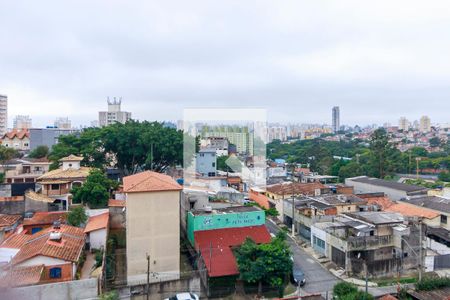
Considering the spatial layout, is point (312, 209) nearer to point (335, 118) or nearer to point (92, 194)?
point (92, 194)

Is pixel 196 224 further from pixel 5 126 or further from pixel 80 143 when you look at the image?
pixel 5 126

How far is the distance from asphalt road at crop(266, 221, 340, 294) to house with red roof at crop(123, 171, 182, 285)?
13.5ft

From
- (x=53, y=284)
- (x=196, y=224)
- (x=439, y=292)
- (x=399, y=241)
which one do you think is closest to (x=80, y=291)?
(x=53, y=284)

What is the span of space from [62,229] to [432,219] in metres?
14.6

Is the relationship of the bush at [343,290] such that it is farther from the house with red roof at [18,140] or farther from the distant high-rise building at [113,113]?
the distant high-rise building at [113,113]

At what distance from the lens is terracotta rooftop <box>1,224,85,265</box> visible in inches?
358

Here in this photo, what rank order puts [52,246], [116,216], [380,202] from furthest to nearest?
[380,202], [116,216], [52,246]

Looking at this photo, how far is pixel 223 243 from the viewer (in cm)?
1097

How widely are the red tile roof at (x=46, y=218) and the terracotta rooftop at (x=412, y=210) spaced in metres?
14.0

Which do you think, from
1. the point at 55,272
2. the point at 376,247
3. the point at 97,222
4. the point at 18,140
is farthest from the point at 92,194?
the point at 18,140

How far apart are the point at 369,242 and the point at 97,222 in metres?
9.20

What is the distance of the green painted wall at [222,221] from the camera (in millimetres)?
11477

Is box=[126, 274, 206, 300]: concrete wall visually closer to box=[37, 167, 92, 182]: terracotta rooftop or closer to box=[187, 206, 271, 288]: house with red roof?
box=[187, 206, 271, 288]: house with red roof

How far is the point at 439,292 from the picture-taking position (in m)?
8.49
